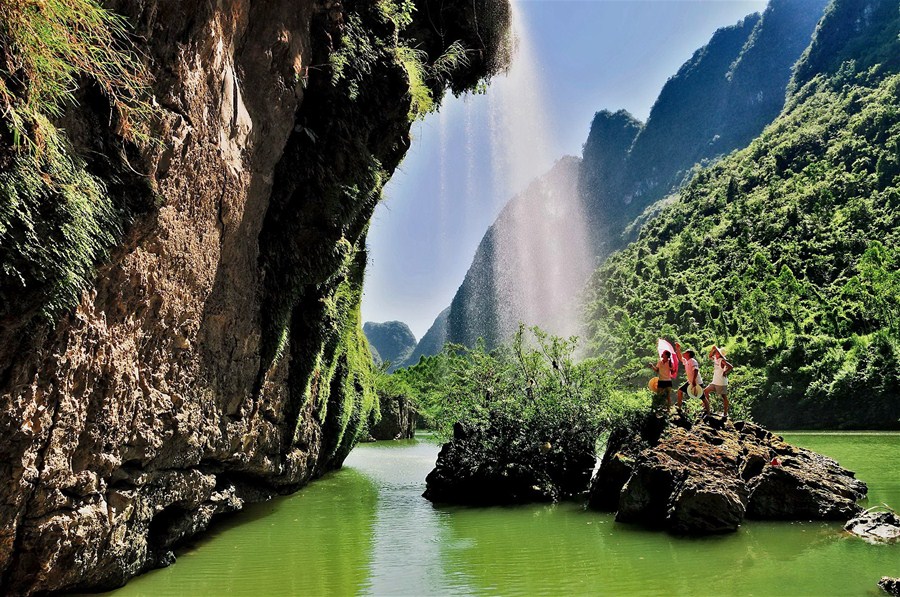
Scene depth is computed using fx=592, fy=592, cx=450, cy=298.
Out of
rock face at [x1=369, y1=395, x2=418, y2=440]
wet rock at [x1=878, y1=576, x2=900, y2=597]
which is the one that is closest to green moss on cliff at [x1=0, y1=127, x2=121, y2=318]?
wet rock at [x1=878, y1=576, x2=900, y2=597]

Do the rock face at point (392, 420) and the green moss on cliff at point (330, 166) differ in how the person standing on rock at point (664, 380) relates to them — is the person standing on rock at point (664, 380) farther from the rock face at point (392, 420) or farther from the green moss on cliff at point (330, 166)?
the rock face at point (392, 420)

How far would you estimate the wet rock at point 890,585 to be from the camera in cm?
545

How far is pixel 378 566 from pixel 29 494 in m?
4.08

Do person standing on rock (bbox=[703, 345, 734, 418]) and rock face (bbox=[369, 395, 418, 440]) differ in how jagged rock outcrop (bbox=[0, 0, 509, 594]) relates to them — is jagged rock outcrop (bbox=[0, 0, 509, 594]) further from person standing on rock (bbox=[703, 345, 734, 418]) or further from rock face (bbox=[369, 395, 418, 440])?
rock face (bbox=[369, 395, 418, 440])

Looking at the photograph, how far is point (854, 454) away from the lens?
19.0 m

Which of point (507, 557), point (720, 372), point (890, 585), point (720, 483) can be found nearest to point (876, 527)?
point (720, 483)

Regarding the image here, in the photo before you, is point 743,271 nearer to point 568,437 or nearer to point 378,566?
point 568,437

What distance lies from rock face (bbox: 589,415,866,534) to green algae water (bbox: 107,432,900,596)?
35 cm

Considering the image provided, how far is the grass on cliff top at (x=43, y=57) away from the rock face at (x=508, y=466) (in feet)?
33.3

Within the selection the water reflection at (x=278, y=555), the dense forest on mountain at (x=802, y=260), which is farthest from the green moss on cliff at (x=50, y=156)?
the dense forest on mountain at (x=802, y=260)

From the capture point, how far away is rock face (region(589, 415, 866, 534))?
845cm

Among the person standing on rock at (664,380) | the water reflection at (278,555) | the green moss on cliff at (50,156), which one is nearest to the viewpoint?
the green moss on cliff at (50,156)

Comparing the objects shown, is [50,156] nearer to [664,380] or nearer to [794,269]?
[664,380]

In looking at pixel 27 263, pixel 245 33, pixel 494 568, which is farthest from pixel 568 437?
pixel 27 263
